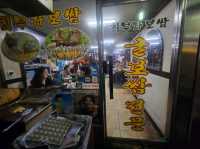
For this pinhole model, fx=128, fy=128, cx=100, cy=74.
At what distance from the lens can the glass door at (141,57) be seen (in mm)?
1558

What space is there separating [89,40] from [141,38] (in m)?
0.63

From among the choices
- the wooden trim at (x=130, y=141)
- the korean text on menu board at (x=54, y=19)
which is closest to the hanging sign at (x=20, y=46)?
the korean text on menu board at (x=54, y=19)

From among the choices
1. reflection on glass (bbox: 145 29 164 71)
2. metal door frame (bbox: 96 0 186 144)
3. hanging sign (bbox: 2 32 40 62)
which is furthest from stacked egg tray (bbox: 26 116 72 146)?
reflection on glass (bbox: 145 29 164 71)

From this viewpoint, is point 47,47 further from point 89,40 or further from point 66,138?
point 66,138

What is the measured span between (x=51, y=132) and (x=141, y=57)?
126cm

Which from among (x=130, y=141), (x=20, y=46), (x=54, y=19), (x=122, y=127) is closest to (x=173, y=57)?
(x=130, y=141)

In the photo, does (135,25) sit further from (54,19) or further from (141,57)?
(54,19)

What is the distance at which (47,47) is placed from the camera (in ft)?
5.12

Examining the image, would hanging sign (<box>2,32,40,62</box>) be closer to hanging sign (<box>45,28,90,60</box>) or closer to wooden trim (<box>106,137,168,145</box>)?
hanging sign (<box>45,28,90,60</box>)

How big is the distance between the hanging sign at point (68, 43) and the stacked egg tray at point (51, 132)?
33.3 inches

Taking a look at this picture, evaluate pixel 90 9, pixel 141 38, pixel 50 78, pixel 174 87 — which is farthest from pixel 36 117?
pixel 174 87

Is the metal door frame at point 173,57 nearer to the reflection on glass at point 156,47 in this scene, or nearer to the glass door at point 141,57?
the glass door at point 141,57

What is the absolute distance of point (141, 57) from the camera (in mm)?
1570

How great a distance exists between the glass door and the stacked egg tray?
873 millimetres
